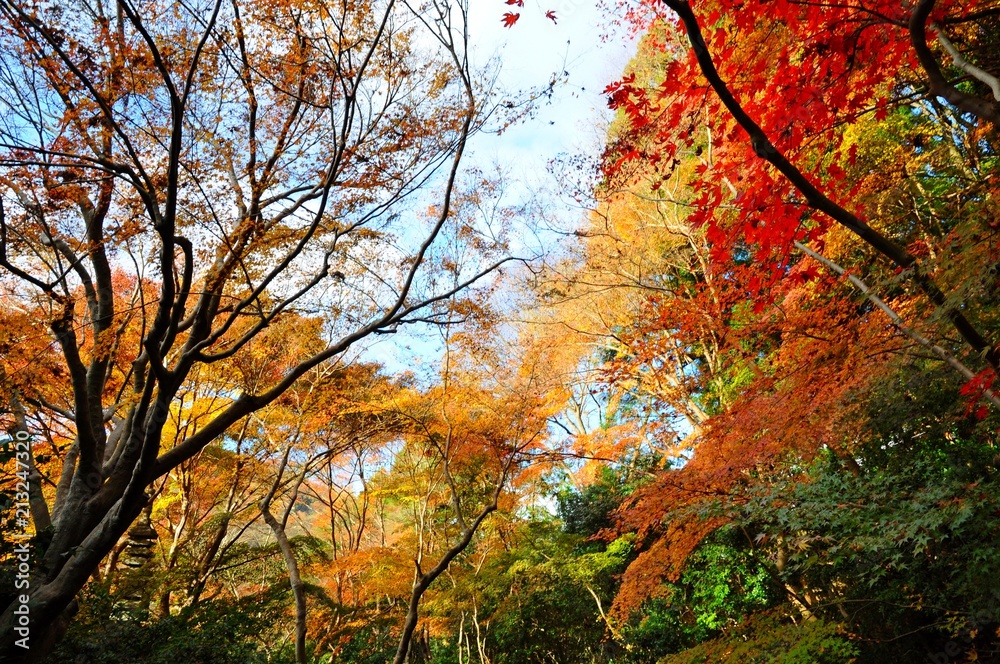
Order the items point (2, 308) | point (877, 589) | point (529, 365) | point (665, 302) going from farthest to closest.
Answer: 1. point (529, 365)
2. point (665, 302)
3. point (877, 589)
4. point (2, 308)

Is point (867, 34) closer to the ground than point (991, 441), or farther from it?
farther from it


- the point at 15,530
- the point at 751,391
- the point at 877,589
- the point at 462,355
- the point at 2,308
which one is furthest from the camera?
the point at 462,355

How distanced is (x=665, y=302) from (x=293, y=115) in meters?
5.71

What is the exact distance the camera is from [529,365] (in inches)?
411

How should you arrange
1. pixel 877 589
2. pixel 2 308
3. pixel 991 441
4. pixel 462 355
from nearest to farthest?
pixel 2 308 < pixel 991 441 < pixel 877 589 < pixel 462 355

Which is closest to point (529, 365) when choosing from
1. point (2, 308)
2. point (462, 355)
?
point (462, 355)

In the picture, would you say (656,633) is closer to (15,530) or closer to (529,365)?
(529,365)

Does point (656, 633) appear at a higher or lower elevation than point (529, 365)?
lower

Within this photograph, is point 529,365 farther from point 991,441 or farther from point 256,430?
point 991,441

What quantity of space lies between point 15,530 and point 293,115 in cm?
366

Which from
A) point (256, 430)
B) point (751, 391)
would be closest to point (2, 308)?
point (256, 430)

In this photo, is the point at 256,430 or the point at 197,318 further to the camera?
the point at 256,430

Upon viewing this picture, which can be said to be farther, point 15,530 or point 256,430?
point 256,430

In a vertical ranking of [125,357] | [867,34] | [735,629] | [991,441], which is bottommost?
[735,629]
